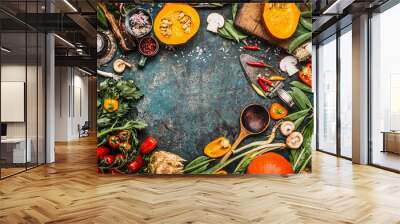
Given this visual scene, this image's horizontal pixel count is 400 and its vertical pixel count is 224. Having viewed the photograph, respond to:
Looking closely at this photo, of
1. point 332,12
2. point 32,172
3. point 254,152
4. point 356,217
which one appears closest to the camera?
point 356,217

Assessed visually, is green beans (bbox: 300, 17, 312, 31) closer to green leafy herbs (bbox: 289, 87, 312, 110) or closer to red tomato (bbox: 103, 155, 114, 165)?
green leafy herbs (bbox: 289, 87, 312, 110)

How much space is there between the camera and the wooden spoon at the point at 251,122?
20.3 feet

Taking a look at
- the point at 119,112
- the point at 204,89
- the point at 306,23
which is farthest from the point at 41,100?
the point at 306,23

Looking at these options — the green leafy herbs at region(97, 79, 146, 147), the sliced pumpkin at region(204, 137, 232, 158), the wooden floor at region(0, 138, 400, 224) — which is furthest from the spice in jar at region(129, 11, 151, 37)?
the wooden floor at region(0, 138, 400, 224)

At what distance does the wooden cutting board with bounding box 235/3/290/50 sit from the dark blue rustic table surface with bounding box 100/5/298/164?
4.6 inches

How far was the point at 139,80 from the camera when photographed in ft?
20.5

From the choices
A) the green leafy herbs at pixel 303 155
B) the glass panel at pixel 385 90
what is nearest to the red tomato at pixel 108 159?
the green leafy herbs at pixel 303 155

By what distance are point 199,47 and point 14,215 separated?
374 cm

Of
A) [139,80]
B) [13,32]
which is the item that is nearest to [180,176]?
[139,80]

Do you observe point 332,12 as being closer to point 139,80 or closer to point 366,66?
point 366,66

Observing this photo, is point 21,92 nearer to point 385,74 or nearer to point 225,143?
point 225,143

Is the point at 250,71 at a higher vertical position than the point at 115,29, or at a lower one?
lower

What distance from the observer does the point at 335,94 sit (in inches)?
380

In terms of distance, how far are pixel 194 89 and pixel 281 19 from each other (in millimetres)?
1861
